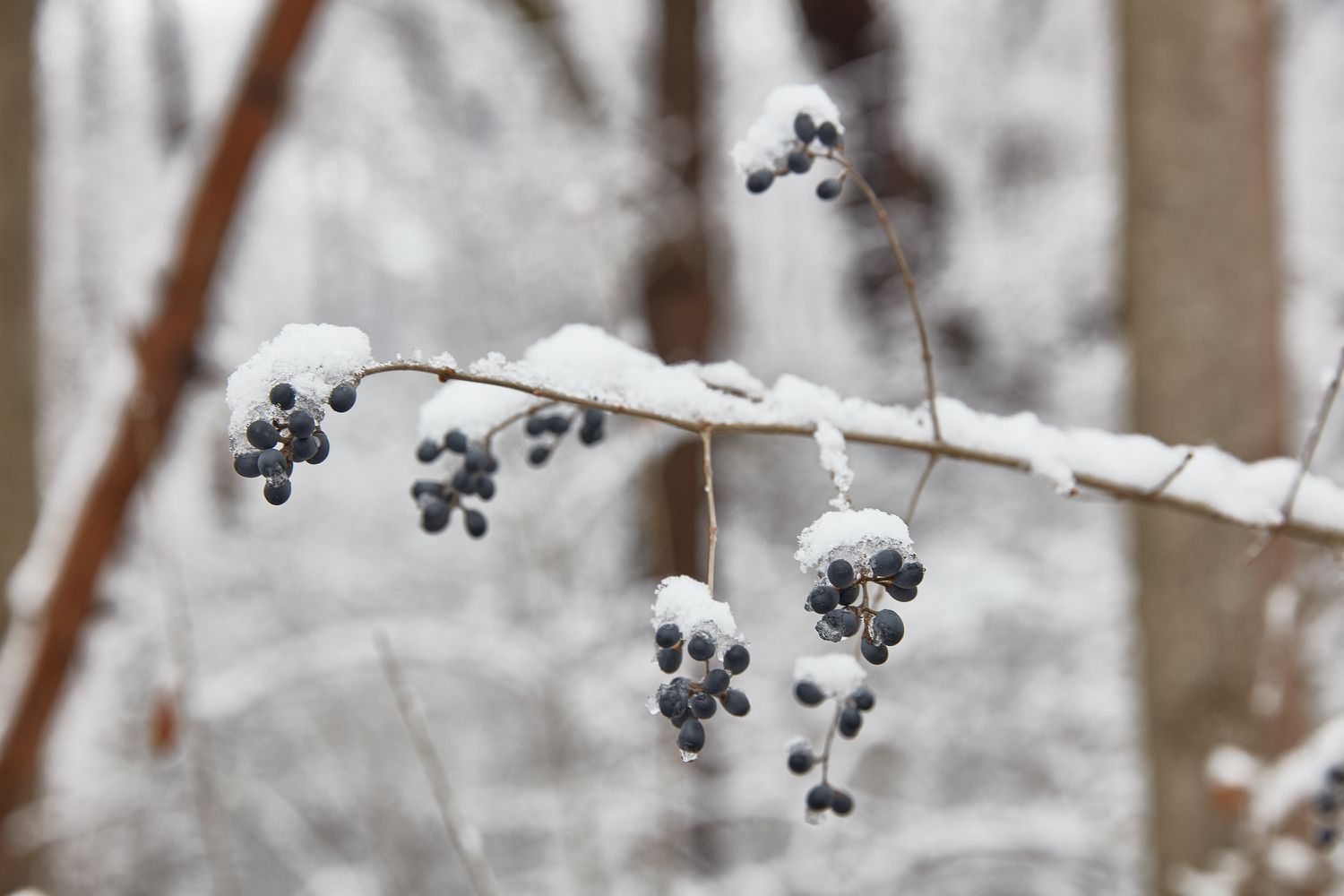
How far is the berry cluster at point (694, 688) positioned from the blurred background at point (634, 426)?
889 millimetres

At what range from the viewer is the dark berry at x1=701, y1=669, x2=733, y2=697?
0.61 meters

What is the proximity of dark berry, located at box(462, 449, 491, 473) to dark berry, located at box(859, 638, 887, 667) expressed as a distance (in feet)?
1.27

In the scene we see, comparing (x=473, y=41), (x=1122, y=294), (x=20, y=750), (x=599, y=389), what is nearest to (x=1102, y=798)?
(x=1122, y=294)

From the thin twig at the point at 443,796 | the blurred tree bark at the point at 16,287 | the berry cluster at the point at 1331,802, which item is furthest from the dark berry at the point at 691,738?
the blurred tree bark at the point at 16,287

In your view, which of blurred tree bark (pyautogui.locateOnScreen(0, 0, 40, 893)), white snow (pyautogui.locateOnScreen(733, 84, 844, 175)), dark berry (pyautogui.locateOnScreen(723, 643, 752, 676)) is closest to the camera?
dark berry (pyautogui.locateOnScreen(723, 643, 752, 676))

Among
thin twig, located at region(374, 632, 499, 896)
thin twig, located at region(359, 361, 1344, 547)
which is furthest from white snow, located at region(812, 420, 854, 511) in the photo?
thin twig, located at region(374, 632, 499, 896)

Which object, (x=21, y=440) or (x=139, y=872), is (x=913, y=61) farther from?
(x=139, y=872)

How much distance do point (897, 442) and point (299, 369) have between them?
45 centimetres

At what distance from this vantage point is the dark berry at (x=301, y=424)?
0.60m

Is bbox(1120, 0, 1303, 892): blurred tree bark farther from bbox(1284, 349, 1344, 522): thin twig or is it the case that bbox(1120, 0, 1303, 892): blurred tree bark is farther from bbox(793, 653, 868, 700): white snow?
bbox(793, 653, 868, 700): white snow

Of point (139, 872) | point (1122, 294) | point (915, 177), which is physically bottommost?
point (139, 872)

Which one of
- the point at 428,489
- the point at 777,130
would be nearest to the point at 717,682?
the point at 428,489

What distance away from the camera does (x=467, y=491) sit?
87cm

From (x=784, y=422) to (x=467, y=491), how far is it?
0.30m
